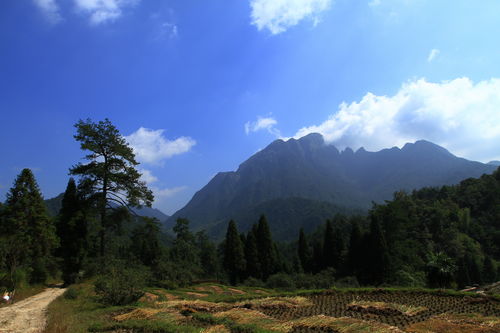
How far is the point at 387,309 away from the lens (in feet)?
36.5

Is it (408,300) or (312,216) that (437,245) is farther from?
(312,216)

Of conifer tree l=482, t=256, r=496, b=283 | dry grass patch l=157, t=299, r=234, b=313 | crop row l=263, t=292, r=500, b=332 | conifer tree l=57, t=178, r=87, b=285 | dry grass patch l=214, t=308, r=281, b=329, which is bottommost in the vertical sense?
conifer tree l=482, t=256, r=496, b=283

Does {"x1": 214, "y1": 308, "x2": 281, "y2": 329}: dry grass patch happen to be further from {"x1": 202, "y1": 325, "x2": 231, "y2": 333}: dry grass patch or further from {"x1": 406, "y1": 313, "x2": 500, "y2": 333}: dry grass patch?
{"x1": 406, "y1": 313, "x2": 500, "y2": 333}: dry grass patch

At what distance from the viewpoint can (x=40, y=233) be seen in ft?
67.6

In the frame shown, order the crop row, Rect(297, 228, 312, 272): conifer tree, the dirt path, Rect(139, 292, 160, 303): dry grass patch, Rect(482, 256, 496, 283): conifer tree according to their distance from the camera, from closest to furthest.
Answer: the dirt path, the crop row, Rect(139, 292, 160, 303): dry grass patch, Rect(482, 256, 496, 283): conifer tree, Rect(297, 228, 312, 272): conifer tree

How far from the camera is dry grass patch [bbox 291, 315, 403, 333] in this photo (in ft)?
26.9

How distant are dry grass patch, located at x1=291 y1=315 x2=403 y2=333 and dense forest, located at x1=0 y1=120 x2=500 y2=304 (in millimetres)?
9342

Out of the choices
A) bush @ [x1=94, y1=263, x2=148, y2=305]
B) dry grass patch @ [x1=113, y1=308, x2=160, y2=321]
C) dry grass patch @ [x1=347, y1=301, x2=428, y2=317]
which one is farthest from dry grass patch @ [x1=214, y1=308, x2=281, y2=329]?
bush @ [x1=94, y1=263, x2=148, y2=305]

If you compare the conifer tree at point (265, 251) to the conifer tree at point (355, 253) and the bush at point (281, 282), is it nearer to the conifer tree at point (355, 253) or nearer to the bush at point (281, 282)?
the conifer tree at point (355, 253)

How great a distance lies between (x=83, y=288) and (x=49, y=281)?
1059 cm

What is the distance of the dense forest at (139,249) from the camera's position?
64.4ft

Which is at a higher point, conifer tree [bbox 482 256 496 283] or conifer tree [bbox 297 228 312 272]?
conifer tree [bbox 297 228 312 272]

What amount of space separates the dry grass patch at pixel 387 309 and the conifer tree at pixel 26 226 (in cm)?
2080

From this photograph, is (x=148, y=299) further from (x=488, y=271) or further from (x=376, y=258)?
(x=488, y=271)
